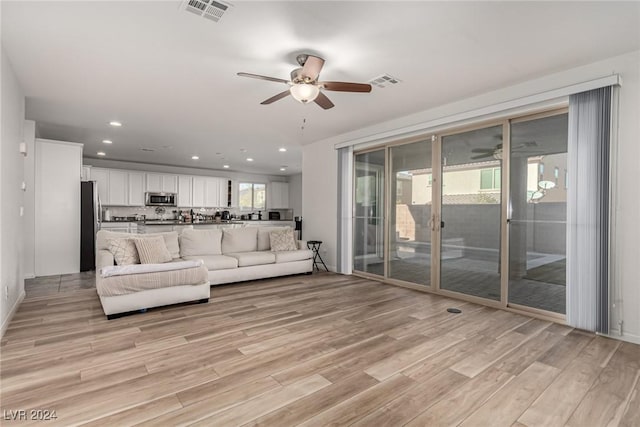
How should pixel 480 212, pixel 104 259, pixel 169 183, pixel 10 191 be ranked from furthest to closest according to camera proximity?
pixel 169 183
pixel 480 212
pixel 104 259
pixel 10 191

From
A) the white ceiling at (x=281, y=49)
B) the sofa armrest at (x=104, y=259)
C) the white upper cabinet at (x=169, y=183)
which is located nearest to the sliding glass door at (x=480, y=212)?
the white ceiling at (x=281, y=49)

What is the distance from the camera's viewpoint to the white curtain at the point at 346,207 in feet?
19.4

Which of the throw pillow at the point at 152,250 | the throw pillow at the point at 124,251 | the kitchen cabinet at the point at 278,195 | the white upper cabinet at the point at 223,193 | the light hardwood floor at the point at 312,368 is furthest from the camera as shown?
the kitchen cabinet at the point at 278,195

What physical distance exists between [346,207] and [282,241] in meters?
1.38

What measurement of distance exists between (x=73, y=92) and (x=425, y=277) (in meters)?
5.40

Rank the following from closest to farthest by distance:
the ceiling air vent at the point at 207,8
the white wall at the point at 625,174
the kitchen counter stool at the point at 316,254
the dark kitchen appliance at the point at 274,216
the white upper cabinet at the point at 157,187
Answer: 1. the ceiling air vent at the point at 207,8
2. the white wall at the point at 625,174
3. the kitchen counter stool at the point at 316,254
4. the white upper cabinet at the point at 157,187
5. the dark kitchen appliance at the point at 274,216

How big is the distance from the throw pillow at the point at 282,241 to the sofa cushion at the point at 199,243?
0.98 meters

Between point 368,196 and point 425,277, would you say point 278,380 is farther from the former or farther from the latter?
point 368,196

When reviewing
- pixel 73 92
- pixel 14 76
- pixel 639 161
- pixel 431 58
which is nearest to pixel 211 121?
pixel 73 92

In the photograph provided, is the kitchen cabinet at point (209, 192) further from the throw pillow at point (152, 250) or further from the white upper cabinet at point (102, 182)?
the throw pillow at point (152, 250)

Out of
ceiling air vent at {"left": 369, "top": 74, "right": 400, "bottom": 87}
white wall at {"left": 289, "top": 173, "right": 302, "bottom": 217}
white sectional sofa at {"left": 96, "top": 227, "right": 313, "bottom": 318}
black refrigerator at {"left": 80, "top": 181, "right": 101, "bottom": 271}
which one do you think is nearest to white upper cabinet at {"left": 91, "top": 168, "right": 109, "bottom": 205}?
black refrigerator at {"left": 80, "top": 181, "right": 101, "bottom": 271}

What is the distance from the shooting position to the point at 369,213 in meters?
5.79

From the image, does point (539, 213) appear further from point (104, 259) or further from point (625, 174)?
point (104, 259)

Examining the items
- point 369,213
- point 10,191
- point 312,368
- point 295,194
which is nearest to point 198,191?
point 295,194
